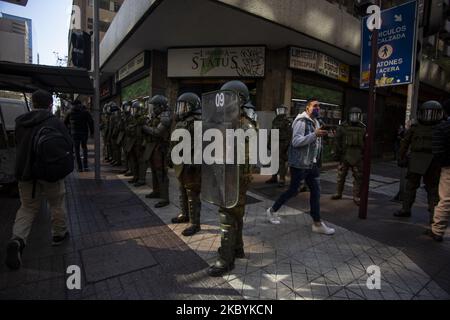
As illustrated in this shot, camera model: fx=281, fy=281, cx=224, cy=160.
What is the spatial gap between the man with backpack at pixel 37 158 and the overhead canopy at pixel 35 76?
2851mm

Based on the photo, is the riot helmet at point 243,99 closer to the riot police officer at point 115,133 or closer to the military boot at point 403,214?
the military boot at point 403,214

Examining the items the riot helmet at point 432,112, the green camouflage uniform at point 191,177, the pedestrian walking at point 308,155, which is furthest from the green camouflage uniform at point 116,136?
the riot helmet at point 432,112

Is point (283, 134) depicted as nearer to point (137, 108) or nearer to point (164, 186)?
point (164, 186)

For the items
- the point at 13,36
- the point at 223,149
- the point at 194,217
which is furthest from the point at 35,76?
the point at 223,149

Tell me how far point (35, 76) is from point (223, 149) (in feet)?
18.4

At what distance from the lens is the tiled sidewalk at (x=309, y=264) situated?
262 centimetres

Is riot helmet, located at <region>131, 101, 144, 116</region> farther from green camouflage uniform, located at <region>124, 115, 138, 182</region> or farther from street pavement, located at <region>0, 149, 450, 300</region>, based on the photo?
street pavement, located at <region>0, 149, 450, 300</region>

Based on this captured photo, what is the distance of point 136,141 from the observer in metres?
6.44

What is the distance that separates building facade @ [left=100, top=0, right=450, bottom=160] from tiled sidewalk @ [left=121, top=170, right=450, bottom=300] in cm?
467

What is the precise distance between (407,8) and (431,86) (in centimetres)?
1352

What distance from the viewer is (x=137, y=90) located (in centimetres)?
1260

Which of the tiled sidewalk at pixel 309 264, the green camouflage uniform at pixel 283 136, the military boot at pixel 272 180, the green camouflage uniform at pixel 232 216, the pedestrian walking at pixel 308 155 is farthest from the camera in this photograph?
the military boot at pixel 272 180

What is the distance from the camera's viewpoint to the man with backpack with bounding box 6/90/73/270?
3.00 meters
